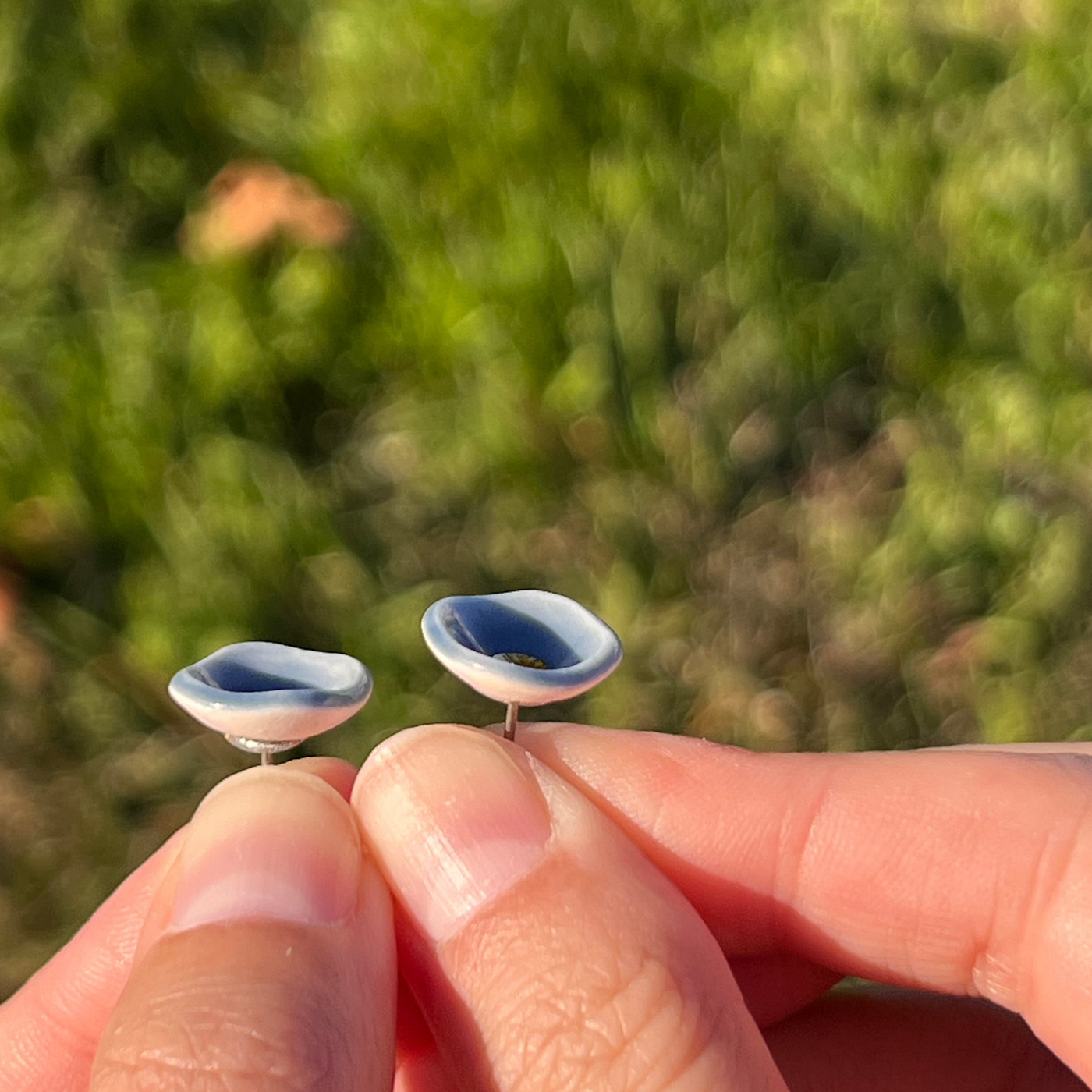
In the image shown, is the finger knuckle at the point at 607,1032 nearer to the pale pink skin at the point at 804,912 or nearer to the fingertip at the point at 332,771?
the pale pink skin at the point at 804,912

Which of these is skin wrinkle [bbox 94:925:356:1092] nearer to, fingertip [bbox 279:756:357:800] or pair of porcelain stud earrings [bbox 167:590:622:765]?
pair of porcelain stud earrings [bbox 167:590:622:765]

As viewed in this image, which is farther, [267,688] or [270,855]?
[267,688]

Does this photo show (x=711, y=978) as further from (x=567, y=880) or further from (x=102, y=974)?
(x=102, y=974)

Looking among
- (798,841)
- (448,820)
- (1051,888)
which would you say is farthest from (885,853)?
(448,820)

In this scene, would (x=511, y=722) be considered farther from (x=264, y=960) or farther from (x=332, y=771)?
(x=264, y=960)

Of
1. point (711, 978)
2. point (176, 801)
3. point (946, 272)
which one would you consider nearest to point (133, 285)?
point (176, 801)

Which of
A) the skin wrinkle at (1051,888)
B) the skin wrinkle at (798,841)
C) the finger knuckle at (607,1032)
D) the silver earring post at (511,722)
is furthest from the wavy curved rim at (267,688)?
the skin wrinkle at (1051,888)
